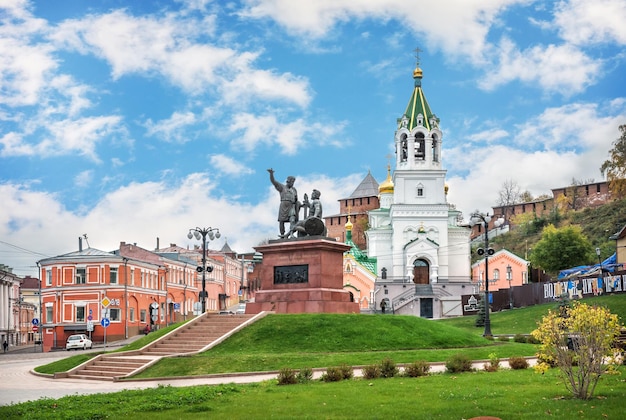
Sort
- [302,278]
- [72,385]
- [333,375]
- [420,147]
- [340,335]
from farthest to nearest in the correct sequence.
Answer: [420,147]
[302,278]
[340,335]
[72,385]
[333,375]

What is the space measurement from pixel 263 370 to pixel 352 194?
10255cm

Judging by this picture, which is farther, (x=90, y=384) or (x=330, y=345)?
(x=330, y=345)

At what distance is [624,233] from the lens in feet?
165

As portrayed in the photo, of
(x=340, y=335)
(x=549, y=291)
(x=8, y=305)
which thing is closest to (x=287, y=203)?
(x=340, y=335)

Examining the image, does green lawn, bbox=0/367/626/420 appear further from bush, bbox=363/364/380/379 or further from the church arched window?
the church arched window

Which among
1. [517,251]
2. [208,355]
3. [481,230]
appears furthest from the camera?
[481,230]

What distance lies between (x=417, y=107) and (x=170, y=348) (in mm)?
56875

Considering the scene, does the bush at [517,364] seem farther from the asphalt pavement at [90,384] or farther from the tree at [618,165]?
the tree at [618,165]

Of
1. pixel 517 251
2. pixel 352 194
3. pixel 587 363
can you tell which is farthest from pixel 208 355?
pixel 352 194

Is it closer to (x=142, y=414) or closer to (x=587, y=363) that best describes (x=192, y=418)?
(x=142, y=414)

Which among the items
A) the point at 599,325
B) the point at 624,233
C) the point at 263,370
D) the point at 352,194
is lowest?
the point at 263,370

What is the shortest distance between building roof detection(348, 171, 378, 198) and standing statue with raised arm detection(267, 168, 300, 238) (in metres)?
88.1

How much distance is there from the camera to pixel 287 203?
32.2 meters

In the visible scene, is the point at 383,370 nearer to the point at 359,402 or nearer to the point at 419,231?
the point at 359,402
